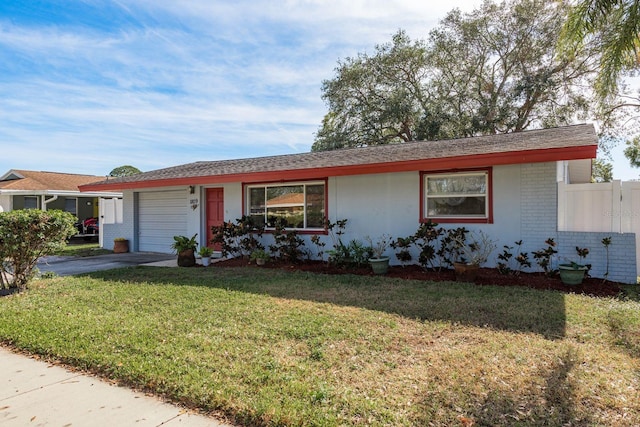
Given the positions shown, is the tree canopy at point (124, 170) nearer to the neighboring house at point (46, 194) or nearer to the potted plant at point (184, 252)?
the neighboring house at point (46, 194)

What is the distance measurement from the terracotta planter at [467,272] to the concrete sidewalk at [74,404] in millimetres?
5913

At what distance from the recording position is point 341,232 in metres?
9.80

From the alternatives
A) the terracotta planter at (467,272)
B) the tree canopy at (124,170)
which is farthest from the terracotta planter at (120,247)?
the tree canopy at (124,170)

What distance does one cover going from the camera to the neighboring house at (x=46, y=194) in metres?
18.8

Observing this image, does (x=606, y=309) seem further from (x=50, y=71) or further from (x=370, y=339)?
(x=50, y=71)

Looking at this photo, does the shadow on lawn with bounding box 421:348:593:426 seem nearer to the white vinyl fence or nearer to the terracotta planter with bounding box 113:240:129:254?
the white vinyl fence

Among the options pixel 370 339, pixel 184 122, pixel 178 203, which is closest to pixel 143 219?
pixel 178 203

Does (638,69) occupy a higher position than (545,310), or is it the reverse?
(638,69)

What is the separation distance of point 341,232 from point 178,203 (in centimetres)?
637

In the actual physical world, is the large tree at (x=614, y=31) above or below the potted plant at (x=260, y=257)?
above

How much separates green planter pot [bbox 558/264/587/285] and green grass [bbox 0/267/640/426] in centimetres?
74

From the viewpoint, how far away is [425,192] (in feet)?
29.2

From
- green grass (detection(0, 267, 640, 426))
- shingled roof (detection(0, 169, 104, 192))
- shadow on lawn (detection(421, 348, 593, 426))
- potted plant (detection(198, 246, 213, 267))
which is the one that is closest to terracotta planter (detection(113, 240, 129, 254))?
→ potted plant (detection(198, 246, 213, 267))

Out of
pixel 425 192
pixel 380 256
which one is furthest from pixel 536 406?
pixel 425 192
